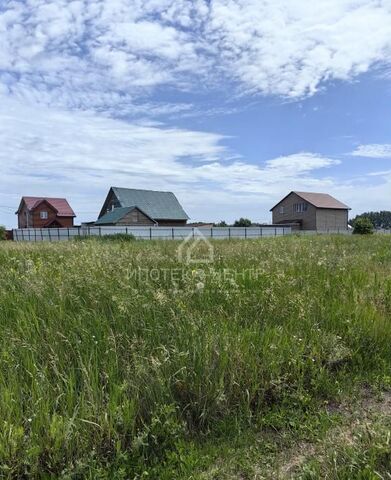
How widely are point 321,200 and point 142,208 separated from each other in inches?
1223

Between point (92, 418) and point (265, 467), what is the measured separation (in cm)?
95

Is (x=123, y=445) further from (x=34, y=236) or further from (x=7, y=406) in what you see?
(x=34, y=236)

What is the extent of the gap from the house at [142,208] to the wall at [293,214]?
2109 cm

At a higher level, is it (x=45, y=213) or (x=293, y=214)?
(x=45, y=213)

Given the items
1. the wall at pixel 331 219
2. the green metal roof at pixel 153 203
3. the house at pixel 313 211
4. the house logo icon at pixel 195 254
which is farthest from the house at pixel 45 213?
the house logo icon at pixel 195 254

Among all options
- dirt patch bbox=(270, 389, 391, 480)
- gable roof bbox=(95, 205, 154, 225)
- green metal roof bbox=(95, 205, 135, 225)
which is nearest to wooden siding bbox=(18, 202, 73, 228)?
green metal roof bbox=(95, 205, 135, 225)

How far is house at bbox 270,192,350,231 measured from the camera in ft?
181

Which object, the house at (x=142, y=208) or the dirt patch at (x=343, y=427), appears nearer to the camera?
the dirt patch at (x=343, y=427)

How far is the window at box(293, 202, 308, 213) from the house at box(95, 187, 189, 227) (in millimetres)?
21322

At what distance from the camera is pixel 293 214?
5897 centimetres

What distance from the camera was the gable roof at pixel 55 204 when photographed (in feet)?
164

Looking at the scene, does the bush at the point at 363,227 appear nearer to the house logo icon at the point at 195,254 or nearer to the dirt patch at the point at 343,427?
the house logo icon at the point at 195,254

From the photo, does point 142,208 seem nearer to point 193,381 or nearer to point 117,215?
point 117,215

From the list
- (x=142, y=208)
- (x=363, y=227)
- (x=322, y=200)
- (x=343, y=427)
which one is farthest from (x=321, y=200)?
(x=343, y=427)
